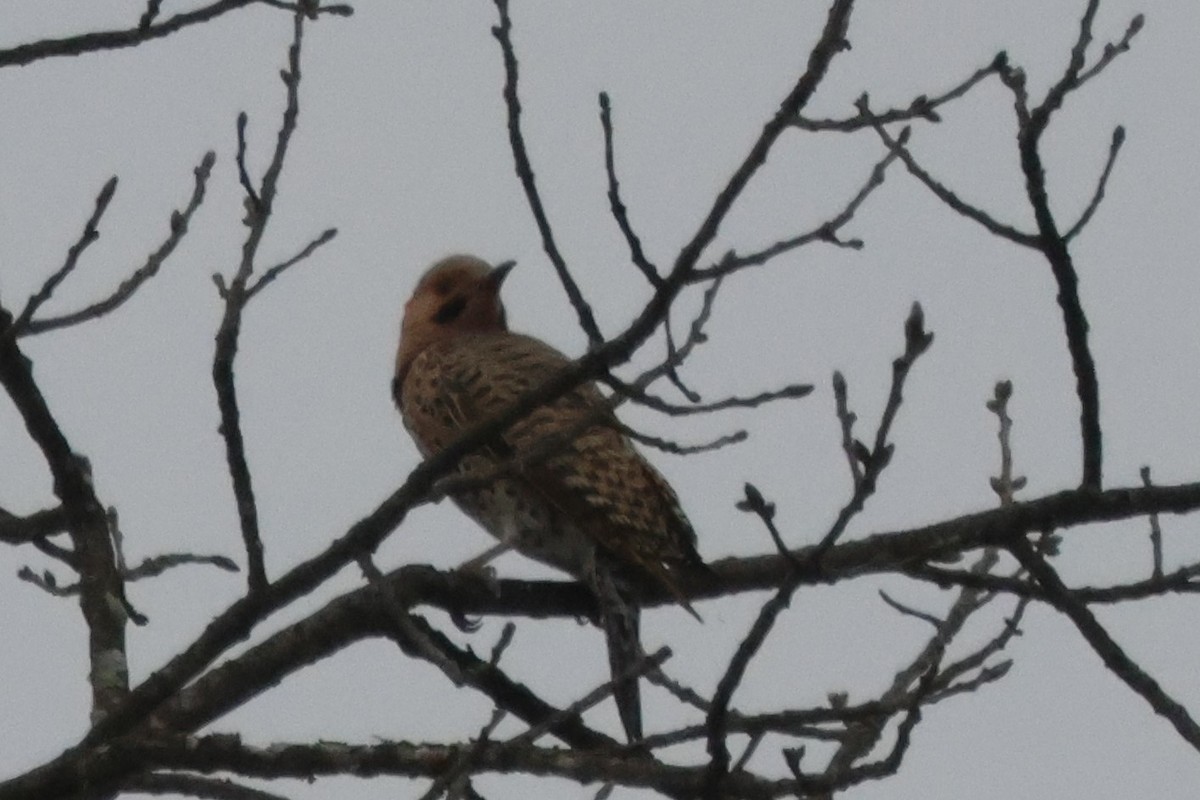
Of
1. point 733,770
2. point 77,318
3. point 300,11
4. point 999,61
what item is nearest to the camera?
point 733,770

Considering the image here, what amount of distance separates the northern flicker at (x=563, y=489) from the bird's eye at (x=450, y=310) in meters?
0.39

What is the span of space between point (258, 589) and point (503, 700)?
0.83m

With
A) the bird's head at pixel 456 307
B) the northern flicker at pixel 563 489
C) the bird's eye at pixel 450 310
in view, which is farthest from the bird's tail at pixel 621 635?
the bird's eye at pixel 450 310

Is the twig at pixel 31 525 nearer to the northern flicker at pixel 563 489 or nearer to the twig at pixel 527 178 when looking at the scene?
the northern flicker at pixel 563 489

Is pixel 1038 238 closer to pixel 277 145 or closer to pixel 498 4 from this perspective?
pixel 498 4

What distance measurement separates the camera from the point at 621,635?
6000 mm

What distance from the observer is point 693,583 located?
5520 mm

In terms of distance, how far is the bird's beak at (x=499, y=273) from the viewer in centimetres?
877

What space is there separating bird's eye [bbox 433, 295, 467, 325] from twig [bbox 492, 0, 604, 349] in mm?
5209

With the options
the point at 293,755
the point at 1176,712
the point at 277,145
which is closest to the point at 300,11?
the point at 277,145

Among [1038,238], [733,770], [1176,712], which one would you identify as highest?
[1038,238]

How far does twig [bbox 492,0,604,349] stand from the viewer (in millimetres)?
3416

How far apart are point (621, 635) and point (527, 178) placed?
2.75 m

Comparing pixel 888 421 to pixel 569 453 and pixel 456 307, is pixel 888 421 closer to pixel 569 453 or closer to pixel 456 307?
pixel 569 453
